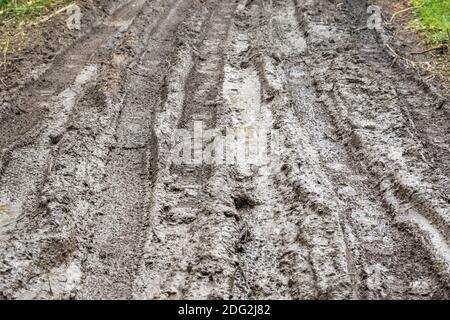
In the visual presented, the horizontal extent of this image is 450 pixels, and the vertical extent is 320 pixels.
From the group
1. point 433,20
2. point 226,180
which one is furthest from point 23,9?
point 433,20

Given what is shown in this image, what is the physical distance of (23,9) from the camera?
25.6ft

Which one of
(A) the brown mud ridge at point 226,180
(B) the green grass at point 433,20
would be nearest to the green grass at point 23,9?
(A) the brown mud ridge at point 226,180

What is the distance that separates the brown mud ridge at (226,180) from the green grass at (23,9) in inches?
70.1

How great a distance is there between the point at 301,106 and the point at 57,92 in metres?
2.68

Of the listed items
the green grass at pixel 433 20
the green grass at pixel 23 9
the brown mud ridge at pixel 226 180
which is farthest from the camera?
the green grass at pixel 23 9

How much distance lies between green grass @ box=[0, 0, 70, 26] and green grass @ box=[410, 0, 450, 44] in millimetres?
5443

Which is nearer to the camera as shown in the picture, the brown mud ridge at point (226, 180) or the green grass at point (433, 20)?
the brown mud ridge at point (226, 180)

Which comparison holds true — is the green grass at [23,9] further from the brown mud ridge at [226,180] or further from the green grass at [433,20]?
the green grass at [433,20]

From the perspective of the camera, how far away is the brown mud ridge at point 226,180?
3.20m

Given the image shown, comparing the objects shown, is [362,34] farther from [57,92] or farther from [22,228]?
[22,228]

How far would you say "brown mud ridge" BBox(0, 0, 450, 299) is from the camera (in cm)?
320

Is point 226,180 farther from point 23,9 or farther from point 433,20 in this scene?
point 23,9

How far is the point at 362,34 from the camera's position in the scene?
682 cm
